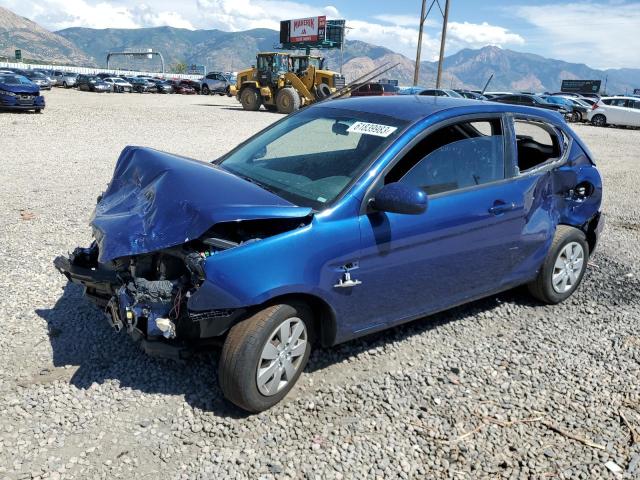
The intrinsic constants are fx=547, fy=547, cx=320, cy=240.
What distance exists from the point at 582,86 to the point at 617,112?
3907 cm

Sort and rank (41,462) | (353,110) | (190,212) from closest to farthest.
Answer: (41,462)
(190,212)
(353,110)

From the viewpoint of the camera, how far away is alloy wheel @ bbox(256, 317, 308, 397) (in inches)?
119

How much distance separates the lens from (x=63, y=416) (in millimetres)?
3012

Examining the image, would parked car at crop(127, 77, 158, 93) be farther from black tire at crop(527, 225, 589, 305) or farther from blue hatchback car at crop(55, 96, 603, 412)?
black tire at crop(527, 225, 589, 305)

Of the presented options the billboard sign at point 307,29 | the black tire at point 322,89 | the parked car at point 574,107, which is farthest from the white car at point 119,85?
the parked car at point 574,107

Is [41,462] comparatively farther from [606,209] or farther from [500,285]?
[606,209]

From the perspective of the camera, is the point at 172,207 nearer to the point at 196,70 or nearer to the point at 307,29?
the point at 307,29

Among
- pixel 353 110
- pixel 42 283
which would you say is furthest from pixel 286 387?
pixel 42 283

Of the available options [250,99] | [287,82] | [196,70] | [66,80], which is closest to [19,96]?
[250,99]

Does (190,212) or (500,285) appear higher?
(190,212)

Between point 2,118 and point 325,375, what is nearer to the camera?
point 325,375

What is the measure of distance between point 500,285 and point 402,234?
1283mm

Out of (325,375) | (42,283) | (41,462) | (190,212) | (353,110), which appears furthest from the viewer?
(42,283)

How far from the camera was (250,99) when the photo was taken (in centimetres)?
2664
